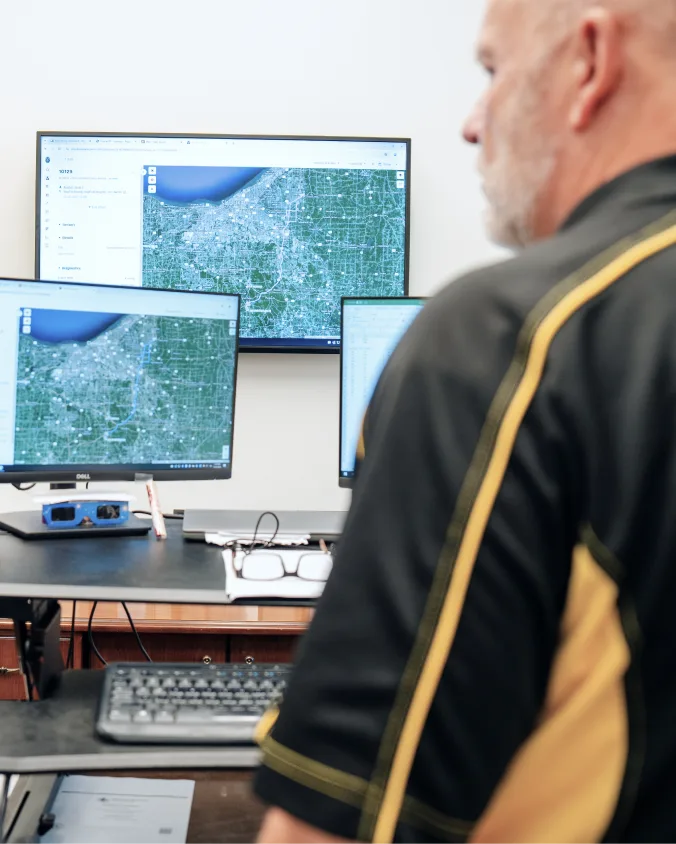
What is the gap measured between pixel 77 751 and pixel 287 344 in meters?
1.39

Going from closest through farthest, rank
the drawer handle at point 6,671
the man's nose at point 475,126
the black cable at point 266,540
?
1. the man's nose at point 475,126
2. the black cable at point 266,540
3. the drawer handle at point 6,671

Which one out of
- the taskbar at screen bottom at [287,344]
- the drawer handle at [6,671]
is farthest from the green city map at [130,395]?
the taskbar at screen bottom at [287,344]

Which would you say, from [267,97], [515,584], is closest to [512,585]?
[515,584]

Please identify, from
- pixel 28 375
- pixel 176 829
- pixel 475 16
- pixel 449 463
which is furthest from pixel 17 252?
pixel 449 463

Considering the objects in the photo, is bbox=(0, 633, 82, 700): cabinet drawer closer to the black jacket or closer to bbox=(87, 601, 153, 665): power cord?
bbox=(87, 601, 153, 665): power cord

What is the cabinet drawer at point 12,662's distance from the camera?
158 cm

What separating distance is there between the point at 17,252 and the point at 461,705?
2.19 metres

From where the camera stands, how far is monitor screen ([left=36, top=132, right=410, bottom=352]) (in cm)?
219

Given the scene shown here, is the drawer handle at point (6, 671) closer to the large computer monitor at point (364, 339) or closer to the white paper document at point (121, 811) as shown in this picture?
the white paper document at point (121, 811)

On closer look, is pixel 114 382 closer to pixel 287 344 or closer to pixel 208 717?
pixel 208 717

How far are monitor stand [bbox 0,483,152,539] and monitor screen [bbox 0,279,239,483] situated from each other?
0.08 meters

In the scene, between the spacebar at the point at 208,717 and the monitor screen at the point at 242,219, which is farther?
the monitor screen at the point at 242,219

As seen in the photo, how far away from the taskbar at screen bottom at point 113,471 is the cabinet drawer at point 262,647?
32 cm

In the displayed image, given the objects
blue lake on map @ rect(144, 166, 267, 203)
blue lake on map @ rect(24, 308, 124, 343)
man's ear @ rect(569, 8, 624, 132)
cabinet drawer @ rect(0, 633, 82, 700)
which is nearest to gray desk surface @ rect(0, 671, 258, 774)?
cabinet drawer @ rect(0, 633, 82, 700)
